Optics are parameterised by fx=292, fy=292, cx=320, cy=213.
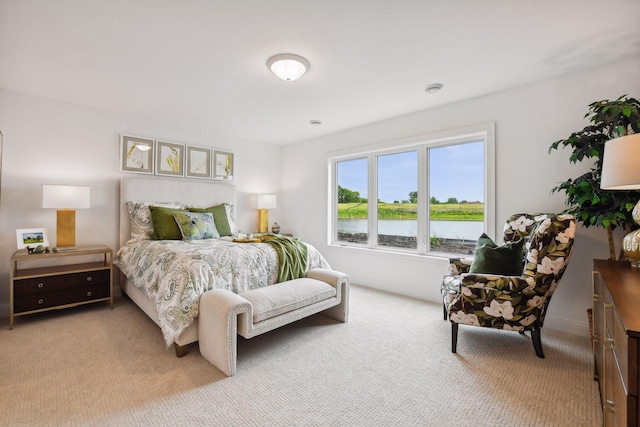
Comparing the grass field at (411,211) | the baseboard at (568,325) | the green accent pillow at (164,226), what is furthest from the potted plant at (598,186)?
the green accent pillow at (164,226)

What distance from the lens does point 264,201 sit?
4.95 m

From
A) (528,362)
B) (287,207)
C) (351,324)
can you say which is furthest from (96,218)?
(528,362)

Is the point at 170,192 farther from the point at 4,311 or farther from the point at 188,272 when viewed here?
the point at 188,272

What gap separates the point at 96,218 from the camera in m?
3.65

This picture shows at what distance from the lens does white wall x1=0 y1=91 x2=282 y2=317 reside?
3121 mm

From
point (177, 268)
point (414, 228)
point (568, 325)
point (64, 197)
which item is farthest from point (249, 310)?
point (568, 325)

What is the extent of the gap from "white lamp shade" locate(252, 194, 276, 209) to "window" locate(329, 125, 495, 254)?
105 cm

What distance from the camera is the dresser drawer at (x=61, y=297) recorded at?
111 inches

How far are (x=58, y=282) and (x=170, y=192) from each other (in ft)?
5.30

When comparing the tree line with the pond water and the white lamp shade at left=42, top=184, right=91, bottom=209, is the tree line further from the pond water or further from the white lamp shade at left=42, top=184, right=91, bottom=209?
the white lamp shade at left=42, top=184, right=91, bottom=209

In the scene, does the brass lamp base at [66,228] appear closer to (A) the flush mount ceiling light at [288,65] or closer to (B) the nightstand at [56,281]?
(B) the nightstand at [56,281]

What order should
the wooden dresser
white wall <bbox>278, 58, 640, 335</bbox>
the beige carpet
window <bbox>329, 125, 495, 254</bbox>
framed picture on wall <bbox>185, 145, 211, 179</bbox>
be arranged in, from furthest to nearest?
framed picture on wall <bbox>185, 145, 211, 179</bbox> → window <bbox>329, 125, 495, 254</bbox> → white wall <bbox>278, 58, 640, 335</bbox> → the beige carpet → the wooden dresser

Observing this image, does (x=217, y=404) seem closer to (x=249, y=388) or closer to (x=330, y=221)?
(x=249, y=388)

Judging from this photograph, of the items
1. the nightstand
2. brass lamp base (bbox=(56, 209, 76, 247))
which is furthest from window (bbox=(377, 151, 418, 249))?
brass lamp base (bbox=(56, 209, 76, 247))
